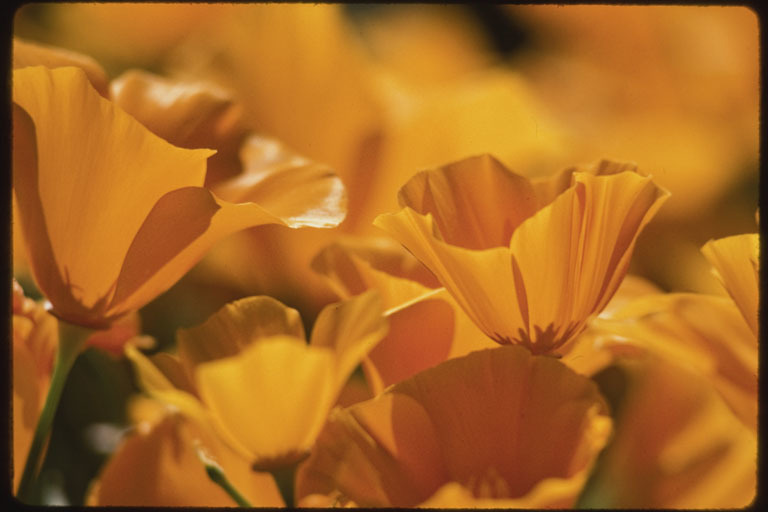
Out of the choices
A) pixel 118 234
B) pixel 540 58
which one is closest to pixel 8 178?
pixel 118 234

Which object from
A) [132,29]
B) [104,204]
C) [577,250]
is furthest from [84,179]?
[132,29]

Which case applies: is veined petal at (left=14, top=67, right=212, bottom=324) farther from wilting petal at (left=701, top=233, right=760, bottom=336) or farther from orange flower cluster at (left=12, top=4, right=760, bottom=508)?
wilting petal at (left=701, top=233, right=760, bottom=336)

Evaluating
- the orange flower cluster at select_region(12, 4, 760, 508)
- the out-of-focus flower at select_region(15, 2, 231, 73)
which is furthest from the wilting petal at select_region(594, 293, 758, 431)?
the out-of-focus flower at select_region(15, 2, 231, 73)

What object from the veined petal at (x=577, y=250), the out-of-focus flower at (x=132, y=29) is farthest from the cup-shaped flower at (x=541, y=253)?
the out-of-focus flower at (x=132, y=29)

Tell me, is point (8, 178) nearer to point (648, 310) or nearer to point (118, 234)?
point (118, 234)

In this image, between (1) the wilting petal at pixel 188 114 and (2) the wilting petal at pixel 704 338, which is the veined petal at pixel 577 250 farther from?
(1) the wilting petal at pixel 188 114
